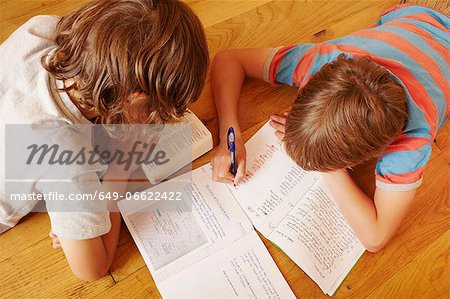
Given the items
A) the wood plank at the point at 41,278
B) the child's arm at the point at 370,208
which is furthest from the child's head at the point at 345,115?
the wood plank at the point at 41,278

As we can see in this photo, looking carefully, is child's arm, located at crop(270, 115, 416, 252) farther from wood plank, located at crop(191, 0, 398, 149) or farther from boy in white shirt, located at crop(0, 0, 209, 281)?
boy in white shirt, located at crop(0, 0, 209, 281)

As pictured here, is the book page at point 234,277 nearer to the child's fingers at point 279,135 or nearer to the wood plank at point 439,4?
the child's fingers at point 279,135

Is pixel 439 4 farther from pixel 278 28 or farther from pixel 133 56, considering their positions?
pixel 133 56

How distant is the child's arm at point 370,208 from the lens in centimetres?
80

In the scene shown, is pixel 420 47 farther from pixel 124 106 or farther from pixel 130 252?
pixel 130 252

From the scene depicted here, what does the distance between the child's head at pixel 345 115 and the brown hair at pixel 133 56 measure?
0.18 m

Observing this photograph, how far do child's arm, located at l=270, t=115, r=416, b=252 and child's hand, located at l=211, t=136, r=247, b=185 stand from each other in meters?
0.17

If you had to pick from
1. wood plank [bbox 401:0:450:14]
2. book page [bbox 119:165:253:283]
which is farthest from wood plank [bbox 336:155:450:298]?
wood plank [bbox 401:0:450:14]

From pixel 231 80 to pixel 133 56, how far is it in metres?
0.39

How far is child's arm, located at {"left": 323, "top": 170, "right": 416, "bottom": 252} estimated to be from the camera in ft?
2.64

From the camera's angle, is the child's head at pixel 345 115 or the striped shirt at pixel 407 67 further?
the striped shirt at pixel 407 67

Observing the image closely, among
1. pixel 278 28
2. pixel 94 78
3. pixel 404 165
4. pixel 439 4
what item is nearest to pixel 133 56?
pixel 94 78

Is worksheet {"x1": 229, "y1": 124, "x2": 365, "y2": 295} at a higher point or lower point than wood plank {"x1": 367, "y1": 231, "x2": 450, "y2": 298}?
higher

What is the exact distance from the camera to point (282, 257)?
82 cm
